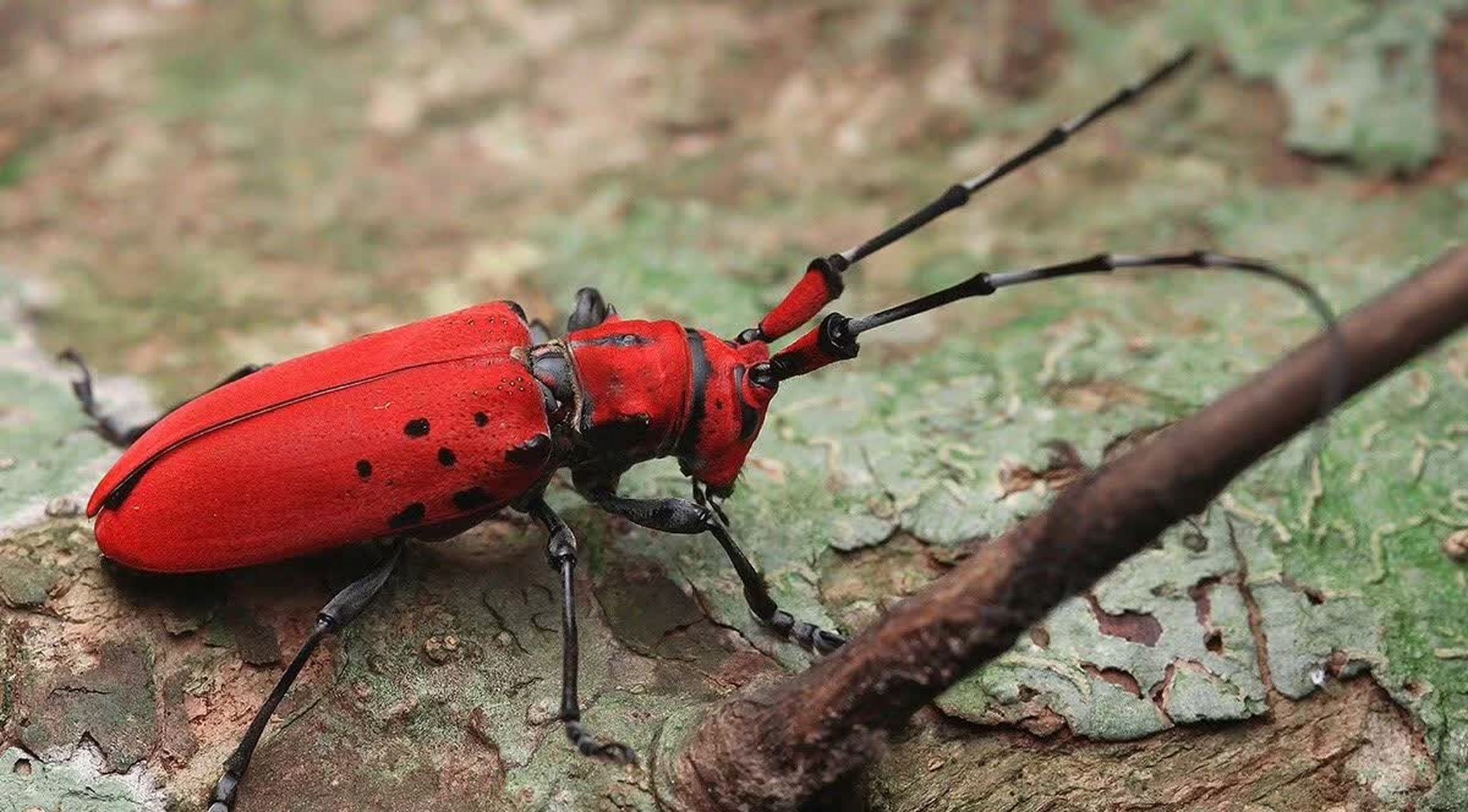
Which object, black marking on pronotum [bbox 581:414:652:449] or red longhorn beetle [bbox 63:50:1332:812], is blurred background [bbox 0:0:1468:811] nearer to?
red longhorn beetle [bbox 63:50:1332:812]

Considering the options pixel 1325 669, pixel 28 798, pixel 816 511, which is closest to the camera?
pixel 28 798

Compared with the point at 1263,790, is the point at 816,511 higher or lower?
higher

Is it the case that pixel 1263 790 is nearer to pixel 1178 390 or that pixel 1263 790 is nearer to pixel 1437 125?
pixel 1178 390

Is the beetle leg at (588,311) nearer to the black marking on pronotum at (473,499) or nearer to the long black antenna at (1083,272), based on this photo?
the black marking on pronotum at (473,499)

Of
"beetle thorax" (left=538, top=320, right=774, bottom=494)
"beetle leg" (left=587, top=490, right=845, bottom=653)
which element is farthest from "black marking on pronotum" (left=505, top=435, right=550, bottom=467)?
"beetle leg" (left=587, top=490, right=845, bottom=653)

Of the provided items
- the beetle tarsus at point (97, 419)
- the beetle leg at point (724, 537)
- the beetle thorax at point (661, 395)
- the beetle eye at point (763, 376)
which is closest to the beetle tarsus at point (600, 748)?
the beetle leg at point (724, 537)

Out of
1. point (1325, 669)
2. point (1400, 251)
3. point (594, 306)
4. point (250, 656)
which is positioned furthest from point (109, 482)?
point (1400, 251)
